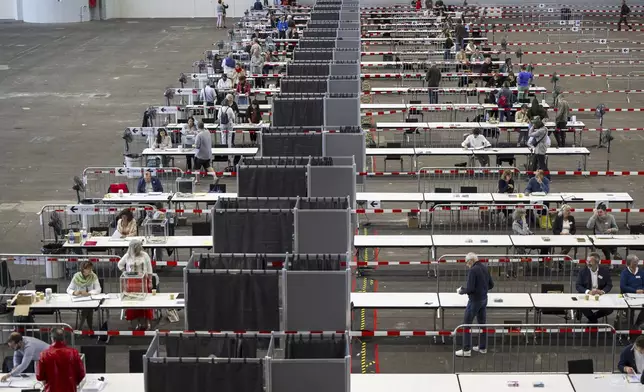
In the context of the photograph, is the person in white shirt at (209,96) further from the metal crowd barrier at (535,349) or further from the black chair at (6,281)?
the metal crowd barrier at (535,349)

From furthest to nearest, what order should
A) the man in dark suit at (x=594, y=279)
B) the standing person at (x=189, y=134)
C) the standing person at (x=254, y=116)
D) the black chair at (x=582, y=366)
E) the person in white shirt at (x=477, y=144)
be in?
the standing person at (x=254, y=116)
the standing person at (x=189, y=134)
the person in white shirt at (x=477, y=144)
the man in dark suit at (x=594, y=279)
the black chair at (x=582, y=366)

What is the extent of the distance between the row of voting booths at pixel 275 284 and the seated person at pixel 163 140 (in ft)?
14.5

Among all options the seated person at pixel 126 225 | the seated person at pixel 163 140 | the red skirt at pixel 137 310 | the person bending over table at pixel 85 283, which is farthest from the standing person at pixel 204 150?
the person bending over table at pixel 85 283

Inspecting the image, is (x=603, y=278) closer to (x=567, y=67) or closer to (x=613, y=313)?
(x=613, y=313)

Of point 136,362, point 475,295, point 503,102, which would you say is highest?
point 503,102

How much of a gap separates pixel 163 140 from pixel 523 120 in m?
Result: 10.1

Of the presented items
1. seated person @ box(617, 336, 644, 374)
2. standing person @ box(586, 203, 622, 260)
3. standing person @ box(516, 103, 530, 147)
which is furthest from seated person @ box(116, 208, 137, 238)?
standing person @ box(516, 103, 530, 147)

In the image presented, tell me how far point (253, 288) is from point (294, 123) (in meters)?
12.9

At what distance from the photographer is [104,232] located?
21.8m

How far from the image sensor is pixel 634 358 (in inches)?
595

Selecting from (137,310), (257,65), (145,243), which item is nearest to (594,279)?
(137,310)

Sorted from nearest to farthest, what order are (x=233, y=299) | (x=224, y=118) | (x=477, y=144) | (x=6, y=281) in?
(x=233, y=299)
(x=6, y=281)
(x=477, y=144)
(x=224, y=118)

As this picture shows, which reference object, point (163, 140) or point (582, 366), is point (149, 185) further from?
point (582, 366)

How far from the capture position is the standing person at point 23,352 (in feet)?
49.2
